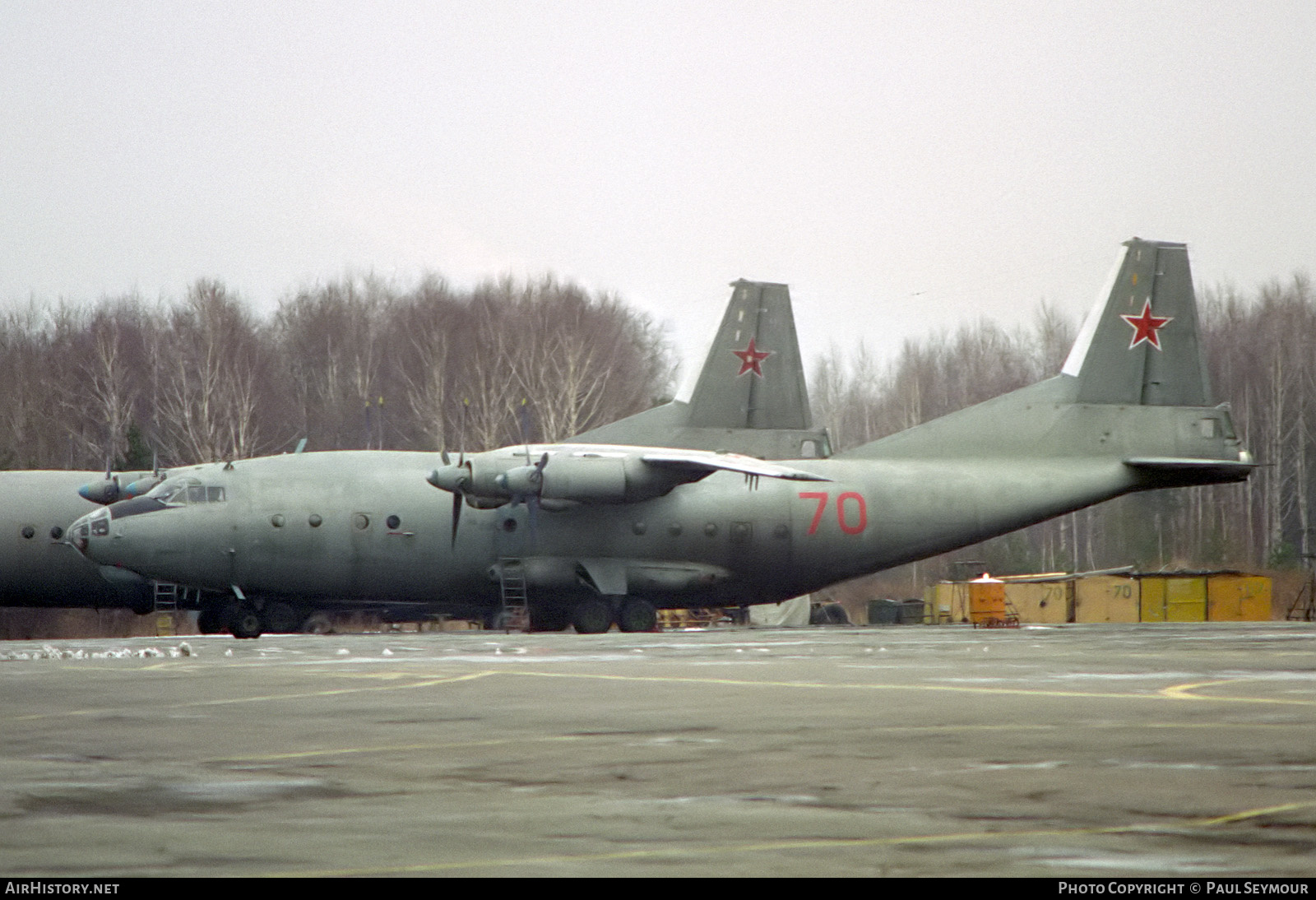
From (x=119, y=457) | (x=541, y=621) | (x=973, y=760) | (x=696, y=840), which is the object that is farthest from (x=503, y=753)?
(x=119, y=457)

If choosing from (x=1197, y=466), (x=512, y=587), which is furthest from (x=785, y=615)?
(x=1197, y=466)

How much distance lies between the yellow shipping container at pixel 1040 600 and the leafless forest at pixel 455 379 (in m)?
9.74

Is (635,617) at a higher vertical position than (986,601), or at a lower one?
lower

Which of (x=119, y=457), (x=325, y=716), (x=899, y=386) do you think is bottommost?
(x=325, y=716)

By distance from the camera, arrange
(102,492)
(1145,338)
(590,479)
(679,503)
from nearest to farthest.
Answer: (102,492) → (590,479) → (679,503) → (1145,338)

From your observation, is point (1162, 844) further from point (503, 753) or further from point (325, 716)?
point (325, 716)

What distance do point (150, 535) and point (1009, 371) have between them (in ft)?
A: 218

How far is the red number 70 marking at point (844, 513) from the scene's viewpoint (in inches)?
1549

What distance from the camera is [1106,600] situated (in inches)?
1949

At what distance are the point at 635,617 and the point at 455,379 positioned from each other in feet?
158

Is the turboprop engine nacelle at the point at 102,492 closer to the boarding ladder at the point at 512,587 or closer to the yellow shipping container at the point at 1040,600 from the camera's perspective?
the boarding ladder at the point at 512,587

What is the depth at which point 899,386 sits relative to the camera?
98.6 metres

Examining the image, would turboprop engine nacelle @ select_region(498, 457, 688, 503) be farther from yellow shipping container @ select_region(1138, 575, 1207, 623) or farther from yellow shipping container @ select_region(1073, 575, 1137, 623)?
yellow shipping container @ select_region(1138, 575, 1207, 623)

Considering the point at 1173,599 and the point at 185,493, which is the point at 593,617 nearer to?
the point at 185,493
